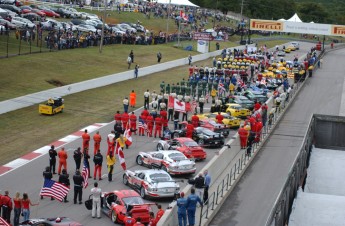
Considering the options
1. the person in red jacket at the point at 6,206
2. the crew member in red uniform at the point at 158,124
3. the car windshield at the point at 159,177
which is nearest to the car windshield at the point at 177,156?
the car windshield at the point at 159,177

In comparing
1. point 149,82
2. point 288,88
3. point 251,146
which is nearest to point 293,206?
point 251,146

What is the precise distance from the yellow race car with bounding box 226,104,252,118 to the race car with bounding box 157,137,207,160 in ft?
32.5

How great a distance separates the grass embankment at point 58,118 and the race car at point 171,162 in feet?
22.5

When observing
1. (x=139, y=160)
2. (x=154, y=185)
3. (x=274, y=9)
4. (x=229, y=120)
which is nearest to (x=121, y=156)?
(x=139, y=160)

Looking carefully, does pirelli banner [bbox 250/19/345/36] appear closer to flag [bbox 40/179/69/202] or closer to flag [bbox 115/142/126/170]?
flag [bbox 115/142/126/170]

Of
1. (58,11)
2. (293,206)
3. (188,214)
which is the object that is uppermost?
(58,11)

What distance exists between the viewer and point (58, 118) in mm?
38938

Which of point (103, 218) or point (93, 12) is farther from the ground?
point (93, 12)

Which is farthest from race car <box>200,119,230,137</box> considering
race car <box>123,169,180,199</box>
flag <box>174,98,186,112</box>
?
race car <box>123,169,180,199</box>

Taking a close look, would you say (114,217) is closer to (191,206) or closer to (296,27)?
(191,206)

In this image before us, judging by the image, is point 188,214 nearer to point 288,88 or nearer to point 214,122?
point 214,122

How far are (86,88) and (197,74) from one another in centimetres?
874

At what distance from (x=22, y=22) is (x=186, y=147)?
37519mm

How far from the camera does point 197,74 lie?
50625 mm
